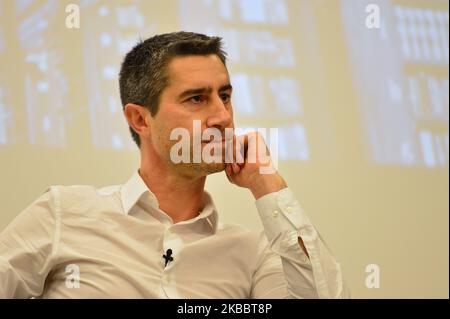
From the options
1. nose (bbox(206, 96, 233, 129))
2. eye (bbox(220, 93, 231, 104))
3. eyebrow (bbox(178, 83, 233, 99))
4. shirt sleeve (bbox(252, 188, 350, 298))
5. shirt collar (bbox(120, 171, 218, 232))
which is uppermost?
eyebrow (bbox(178, 83, 233, 99))

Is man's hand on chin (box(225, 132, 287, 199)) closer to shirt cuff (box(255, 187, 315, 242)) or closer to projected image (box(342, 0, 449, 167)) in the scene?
shirt cuff (box(255, 187, 315, 242))

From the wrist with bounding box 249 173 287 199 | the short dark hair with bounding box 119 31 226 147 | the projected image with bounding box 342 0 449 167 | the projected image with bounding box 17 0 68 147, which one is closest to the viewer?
the wrist with bounding box 249 173 287 199

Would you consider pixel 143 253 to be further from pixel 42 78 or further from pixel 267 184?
pixel 42 78

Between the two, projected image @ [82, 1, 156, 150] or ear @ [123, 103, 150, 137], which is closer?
ear @ [123, 103, 150, 137]

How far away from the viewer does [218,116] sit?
1.91 metres

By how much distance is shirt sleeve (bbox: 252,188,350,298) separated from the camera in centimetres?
174

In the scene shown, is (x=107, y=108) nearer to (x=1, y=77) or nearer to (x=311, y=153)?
(x=1, y=77)

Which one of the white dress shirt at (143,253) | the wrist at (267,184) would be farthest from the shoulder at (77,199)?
the wrist at (267,184)

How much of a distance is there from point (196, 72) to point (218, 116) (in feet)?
0.49

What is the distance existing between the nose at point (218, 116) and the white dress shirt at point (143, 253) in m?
0.24

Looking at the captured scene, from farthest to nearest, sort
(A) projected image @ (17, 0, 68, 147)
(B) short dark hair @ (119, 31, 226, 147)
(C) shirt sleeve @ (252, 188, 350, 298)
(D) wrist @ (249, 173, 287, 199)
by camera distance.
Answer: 1. (A) projected image @ (17, 0, 68, 147)
2. (B) short dark hair @ (119, 31, 226, 147)
3. (D) wrist @ (249, 173, 287, 199)
4. (C) shirt sleeve @ (252, 188, 350, 298)

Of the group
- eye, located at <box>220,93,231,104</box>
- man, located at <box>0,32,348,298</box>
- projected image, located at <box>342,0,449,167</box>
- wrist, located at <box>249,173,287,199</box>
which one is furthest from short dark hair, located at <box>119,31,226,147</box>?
projected image, located at <box>342,0,449,167</box>

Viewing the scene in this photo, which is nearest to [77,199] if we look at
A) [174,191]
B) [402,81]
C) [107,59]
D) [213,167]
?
[174,191]

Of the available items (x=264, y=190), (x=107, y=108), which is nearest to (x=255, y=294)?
(x=264, y=190)
